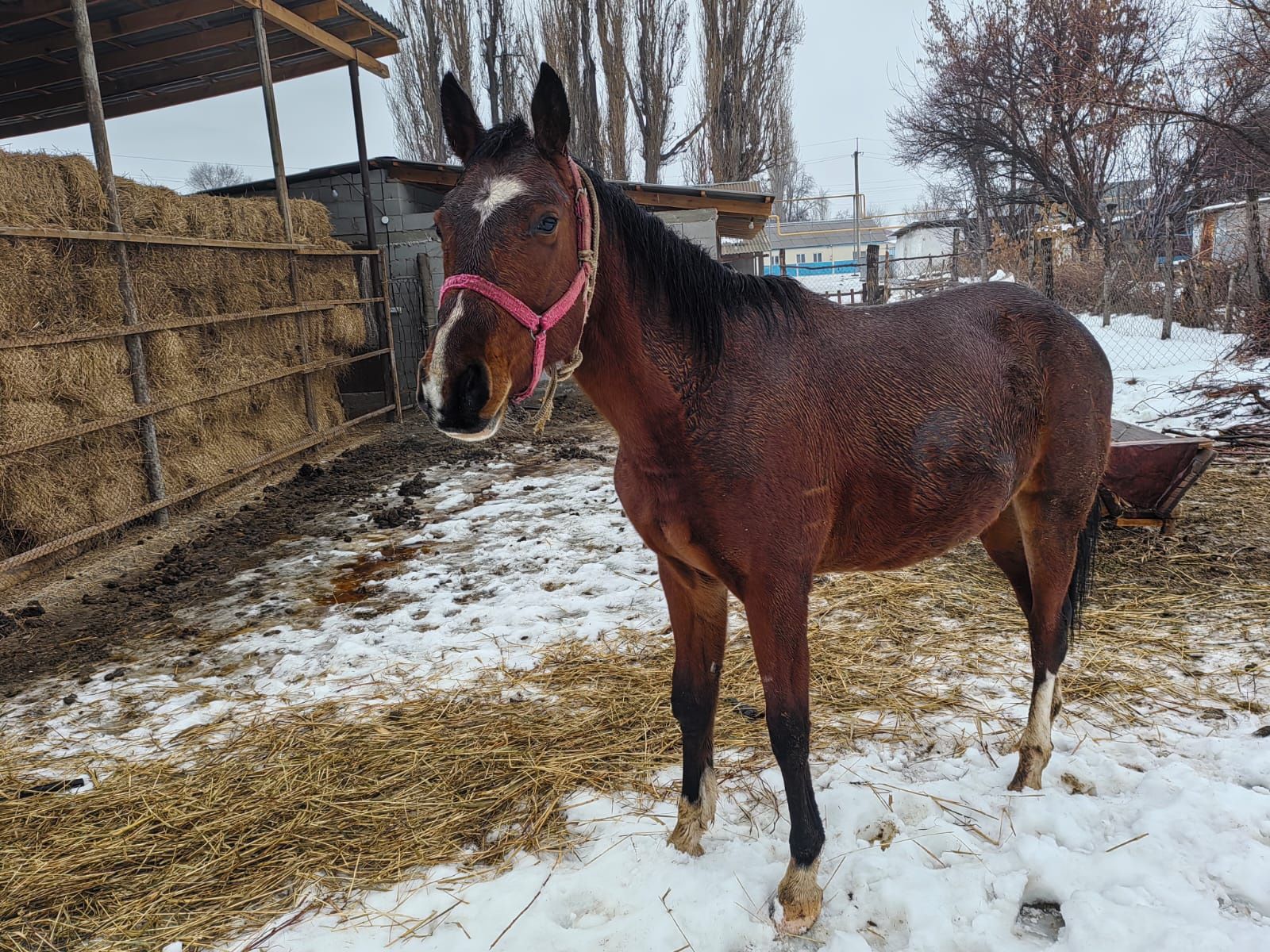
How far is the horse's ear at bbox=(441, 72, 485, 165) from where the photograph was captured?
1.71 metres

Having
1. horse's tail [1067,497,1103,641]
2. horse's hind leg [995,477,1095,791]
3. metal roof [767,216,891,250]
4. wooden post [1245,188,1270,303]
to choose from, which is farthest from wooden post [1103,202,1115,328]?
metal roof [767,216,891,250]

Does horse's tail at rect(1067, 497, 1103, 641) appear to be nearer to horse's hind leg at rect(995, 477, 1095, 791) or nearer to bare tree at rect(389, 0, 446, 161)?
horse's hind leg at rect(995, 477, 1095, 791)

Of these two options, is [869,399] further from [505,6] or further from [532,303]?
[505,6]

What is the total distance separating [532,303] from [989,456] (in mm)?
1467

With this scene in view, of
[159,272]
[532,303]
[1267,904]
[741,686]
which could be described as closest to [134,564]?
[159,272]

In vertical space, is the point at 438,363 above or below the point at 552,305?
below

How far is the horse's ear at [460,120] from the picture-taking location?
1709 mm

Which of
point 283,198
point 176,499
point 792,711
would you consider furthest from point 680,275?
point 283,198

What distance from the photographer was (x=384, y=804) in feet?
8.07

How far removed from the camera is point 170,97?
31.4ft

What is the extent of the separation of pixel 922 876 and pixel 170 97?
485 inches

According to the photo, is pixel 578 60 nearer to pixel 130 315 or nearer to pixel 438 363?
pixel 130 315

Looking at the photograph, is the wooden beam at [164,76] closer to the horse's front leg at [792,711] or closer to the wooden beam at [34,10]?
the wooden beam at [34,10]

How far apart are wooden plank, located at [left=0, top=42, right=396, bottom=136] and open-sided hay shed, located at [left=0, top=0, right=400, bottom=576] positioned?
0.04 meters
